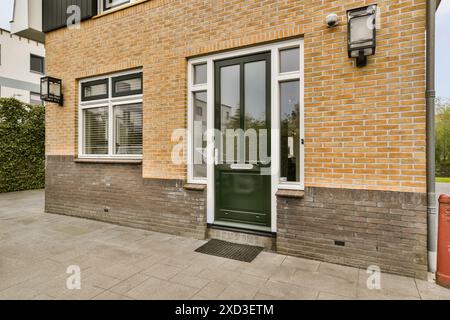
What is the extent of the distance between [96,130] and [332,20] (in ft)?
16.2

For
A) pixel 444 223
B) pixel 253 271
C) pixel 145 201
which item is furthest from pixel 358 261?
pixel 145 201

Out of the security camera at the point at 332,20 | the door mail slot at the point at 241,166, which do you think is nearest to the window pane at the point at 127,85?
the door mail slot at the point at 241,166

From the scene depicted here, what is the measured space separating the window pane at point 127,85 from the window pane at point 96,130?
0.54 m

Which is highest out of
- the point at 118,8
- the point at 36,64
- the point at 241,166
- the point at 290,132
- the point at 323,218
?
the point at 36,64

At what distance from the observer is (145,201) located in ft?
16.2

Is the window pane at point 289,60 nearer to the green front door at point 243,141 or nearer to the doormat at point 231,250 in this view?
the green front door at point 243,141

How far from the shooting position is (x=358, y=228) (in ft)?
10.8

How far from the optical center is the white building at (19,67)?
1444 cm

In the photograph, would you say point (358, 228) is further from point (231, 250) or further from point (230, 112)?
point (230, 112)

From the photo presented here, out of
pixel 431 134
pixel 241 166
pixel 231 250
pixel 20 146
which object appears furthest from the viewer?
pixel 20 146

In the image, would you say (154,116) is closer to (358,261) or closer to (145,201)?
(145,201)

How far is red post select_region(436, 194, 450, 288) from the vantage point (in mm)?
2818

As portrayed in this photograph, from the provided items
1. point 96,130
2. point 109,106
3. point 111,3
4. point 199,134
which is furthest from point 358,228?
point 111,3

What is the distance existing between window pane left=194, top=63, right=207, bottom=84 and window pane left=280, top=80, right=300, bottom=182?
4.52 ft
